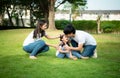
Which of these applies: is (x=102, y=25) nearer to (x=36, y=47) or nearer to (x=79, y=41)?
(x=36, y=47)

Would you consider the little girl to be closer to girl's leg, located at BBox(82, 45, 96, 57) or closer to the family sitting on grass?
the family sitting on grass

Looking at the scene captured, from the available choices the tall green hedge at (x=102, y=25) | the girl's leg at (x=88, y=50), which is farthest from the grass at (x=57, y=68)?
the tall green hedge at (x=102, y=25)

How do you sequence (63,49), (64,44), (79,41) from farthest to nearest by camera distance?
(63,49) < (64,44) < (79,41)

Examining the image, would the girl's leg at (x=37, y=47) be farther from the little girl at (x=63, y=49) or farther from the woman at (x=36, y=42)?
the little girl at (x=63, y=49)

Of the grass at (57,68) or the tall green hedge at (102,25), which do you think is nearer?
the grass at (57,68)

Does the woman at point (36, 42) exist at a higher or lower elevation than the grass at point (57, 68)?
higher

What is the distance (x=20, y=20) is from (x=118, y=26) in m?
27.9

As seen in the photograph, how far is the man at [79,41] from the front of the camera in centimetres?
935

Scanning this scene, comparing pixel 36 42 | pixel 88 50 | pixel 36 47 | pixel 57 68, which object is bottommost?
pixel 57 68

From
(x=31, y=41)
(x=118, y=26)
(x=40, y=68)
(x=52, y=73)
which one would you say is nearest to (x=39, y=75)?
(x=52, y=73)

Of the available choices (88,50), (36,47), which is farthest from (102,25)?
(36,47)

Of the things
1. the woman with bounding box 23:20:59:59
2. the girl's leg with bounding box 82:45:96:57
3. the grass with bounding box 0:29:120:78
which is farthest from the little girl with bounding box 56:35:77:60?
the woman with bounding box 23:20:59:59

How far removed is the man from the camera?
935 centimetres

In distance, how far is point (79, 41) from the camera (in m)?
9.59
